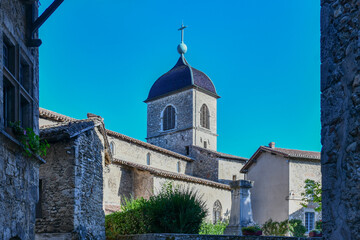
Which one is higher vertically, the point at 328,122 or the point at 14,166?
the point at 328,122

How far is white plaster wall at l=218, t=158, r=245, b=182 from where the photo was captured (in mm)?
35406

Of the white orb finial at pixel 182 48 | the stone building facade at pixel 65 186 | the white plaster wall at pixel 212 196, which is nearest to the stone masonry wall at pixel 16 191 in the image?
the stone building facade at pixel 65 186

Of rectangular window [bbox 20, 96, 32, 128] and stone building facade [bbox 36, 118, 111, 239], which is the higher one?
rectangular window [bbox 20, 96, 32, 128]

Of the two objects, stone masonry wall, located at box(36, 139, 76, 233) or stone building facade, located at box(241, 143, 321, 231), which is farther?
stone building facade, located at box(241, 143, 321, 231)

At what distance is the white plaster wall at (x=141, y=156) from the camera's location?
1114 inches

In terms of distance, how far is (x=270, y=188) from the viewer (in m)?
28.7

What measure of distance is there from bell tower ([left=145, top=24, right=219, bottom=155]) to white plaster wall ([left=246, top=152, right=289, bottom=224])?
11.0m

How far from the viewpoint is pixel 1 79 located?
5.48 metres

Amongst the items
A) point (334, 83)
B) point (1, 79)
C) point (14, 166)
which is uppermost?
point (1, 79)

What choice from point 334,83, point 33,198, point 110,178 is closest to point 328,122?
point 334,83

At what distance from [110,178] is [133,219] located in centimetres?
1152

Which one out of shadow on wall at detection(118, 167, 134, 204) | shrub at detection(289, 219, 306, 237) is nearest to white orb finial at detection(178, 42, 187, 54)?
shadow on wall at detection(118, 167, 134, 204)

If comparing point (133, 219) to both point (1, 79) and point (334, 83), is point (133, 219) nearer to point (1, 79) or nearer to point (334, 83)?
point (1, 79)

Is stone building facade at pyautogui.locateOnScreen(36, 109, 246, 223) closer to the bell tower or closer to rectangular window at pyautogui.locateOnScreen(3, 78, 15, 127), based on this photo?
the bell tower
